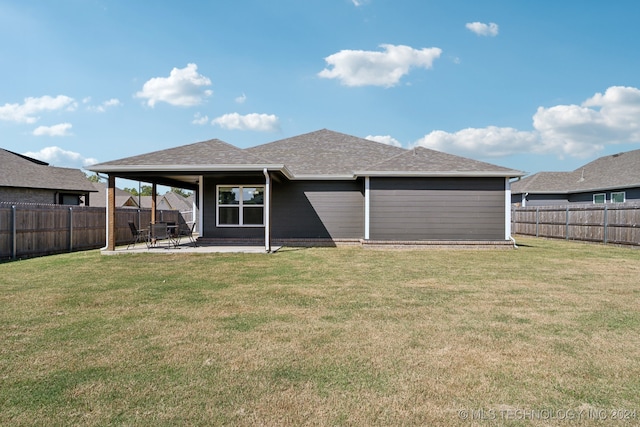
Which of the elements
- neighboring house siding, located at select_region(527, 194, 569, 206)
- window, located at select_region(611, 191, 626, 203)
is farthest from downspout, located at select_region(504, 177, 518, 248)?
neighboring house siding, located at select_region(527, 194, 569, 206)

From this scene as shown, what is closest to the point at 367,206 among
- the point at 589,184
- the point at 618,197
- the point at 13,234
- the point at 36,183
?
the point at 13,234

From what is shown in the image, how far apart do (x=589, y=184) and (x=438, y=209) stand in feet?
51.3

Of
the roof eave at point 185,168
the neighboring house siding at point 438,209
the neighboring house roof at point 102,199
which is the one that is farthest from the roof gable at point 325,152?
the neighboring house roof at point 102,199

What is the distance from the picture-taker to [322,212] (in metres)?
14.3

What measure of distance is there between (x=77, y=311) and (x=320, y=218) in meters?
10.1

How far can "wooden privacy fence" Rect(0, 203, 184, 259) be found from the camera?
10523mm

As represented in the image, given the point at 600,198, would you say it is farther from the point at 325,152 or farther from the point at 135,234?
the point at 135,234

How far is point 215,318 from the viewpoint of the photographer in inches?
175

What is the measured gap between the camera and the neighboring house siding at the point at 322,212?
14.2 meters

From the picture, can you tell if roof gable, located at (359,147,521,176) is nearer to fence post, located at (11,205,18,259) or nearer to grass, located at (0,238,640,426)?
grass, located at (0,238,640,426)

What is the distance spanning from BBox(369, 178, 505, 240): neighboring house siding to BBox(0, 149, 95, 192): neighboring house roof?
753 inches

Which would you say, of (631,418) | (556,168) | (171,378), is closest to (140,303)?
(171,378)

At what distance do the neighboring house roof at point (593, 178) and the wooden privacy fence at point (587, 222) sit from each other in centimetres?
502

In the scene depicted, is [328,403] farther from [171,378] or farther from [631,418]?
[631,418]
